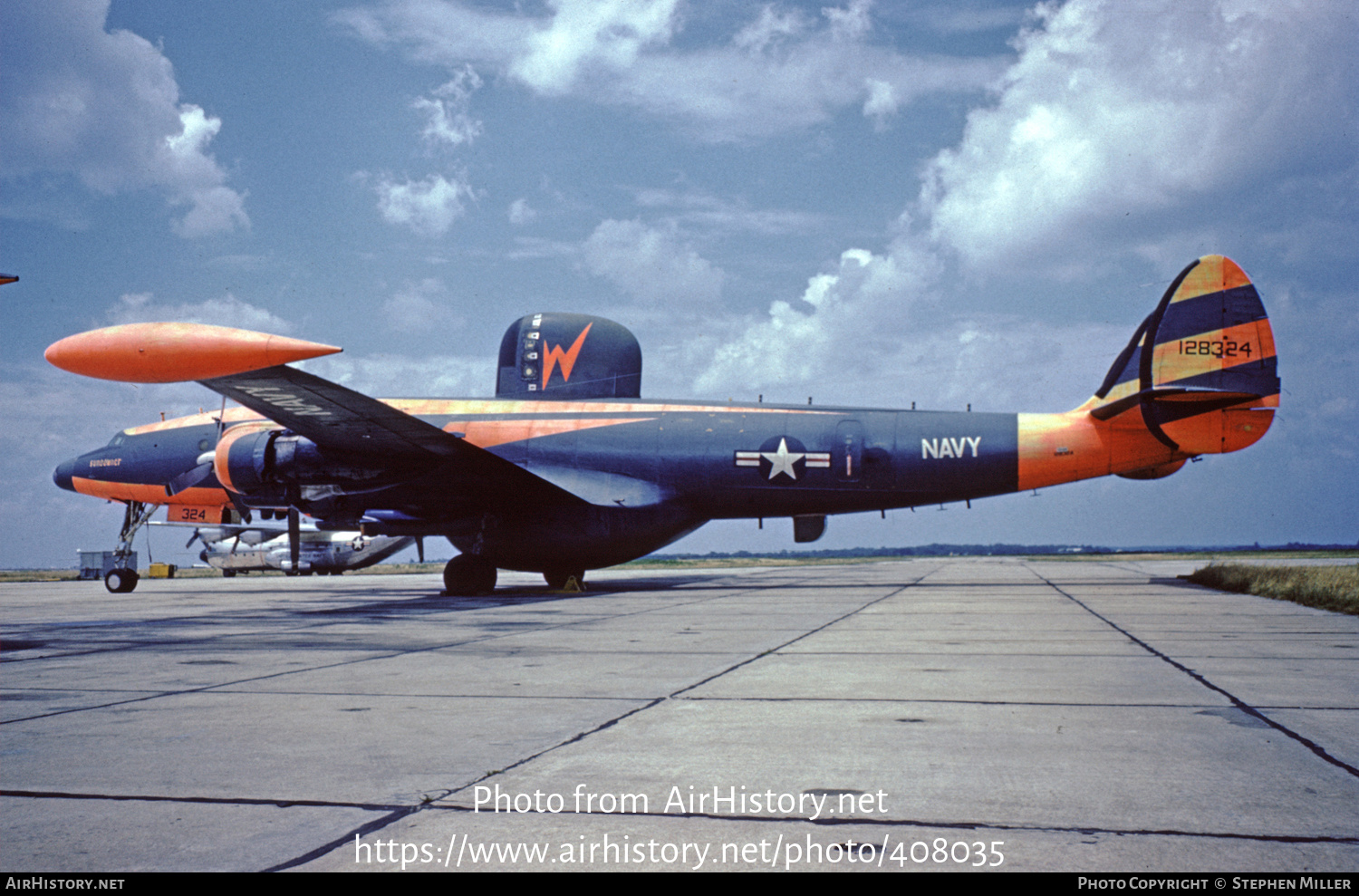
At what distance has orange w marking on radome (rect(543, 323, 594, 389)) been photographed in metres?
22.3

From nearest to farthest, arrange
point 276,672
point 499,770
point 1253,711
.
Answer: point 499,770 → point 1253,711 → point 276,672

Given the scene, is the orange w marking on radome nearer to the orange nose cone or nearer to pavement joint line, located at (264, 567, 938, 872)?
the orange nose cone

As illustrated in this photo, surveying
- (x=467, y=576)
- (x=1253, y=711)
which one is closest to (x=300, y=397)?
(x=467, y=576)

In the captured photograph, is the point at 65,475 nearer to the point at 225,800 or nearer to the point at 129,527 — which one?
the point at 129,527

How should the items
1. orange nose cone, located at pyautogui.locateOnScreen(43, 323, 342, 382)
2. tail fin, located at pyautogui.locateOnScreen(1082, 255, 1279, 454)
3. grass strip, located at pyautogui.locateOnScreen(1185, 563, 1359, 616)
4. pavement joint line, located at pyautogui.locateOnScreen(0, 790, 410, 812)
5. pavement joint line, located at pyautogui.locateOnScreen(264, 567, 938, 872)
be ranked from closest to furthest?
pavement joint line, located at pyautogui.locateOnScreen(264, 567, 938, 872)
pavement joint line, located at pyautogui.locateOnScreen(0, 790, 410, 812)
orange nose cone, located at pyautogui.locateOnScreen(43, 323, 342, 382)
grass strip, located at pyautogui.locateOnScreen(1185, 563, 1359, 616)
tail fin, located at pyautogui.locateOnScreen(1082, 255, 1279, 454)

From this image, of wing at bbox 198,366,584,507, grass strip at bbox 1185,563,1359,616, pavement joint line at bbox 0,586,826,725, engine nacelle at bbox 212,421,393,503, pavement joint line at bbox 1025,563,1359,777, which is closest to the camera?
pavement joint line at bbox 1025,563,1359,777

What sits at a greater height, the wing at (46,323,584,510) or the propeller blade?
the wing at (46,323,584,510)

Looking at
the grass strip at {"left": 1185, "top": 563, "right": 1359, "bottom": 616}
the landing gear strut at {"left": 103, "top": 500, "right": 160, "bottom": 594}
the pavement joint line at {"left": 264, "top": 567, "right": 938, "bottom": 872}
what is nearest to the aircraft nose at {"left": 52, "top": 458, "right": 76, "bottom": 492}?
the landing gear strut at {"left": 103, "top": 500, "right": 160, "bottom": 594}

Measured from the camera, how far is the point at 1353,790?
12.6 ft

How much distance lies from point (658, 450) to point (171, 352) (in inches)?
404

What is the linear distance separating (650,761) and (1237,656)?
6263 mm

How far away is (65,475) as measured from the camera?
938 inches

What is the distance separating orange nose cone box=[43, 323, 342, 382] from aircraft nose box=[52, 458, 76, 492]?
1283 cm

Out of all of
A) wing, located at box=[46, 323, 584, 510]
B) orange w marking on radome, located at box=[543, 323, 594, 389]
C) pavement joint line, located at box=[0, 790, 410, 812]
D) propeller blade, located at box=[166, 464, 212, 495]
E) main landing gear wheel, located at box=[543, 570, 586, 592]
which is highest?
orange w marking on radome, located at box=[543, 323, 594, 389]
